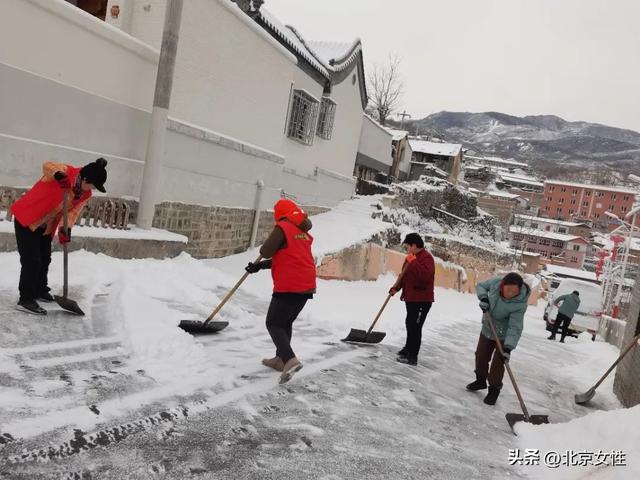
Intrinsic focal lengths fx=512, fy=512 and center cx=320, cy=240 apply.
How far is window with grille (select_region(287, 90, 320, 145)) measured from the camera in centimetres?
1580

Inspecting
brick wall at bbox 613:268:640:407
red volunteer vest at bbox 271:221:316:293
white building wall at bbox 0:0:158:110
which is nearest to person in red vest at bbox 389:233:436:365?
red volunteer vest at bbox 271:221:316:293

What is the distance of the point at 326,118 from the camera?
18.7 meters

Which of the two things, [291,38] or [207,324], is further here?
[291,38]

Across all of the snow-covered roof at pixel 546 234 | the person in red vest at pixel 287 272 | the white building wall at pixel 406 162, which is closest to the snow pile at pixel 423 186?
the white building wall at pixel 406 162

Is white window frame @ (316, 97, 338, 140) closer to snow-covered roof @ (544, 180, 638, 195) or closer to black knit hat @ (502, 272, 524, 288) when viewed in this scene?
black knit hat @ (502, 272, 524, 288)

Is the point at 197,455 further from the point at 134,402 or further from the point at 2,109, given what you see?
the point at 2,109

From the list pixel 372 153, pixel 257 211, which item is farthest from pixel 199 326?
pixel 372 153

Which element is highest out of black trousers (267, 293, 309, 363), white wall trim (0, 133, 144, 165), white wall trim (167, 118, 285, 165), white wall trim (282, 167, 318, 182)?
white wall trim (167, 118, 285, 165)

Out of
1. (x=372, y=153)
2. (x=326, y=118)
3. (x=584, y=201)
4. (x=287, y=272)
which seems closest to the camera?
(x=287, y=272)

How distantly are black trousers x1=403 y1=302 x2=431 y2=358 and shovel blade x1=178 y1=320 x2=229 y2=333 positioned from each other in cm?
249

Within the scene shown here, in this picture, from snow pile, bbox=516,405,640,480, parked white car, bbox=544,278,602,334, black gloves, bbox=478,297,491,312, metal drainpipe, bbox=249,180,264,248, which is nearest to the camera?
snow pile, bbox=516,405,640,480

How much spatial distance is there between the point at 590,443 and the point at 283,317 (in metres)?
Result: 2.97

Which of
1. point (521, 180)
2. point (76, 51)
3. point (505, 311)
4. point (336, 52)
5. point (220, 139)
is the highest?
point (521, 180)

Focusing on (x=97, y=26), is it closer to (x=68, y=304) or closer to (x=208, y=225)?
(x=208, y=225)
